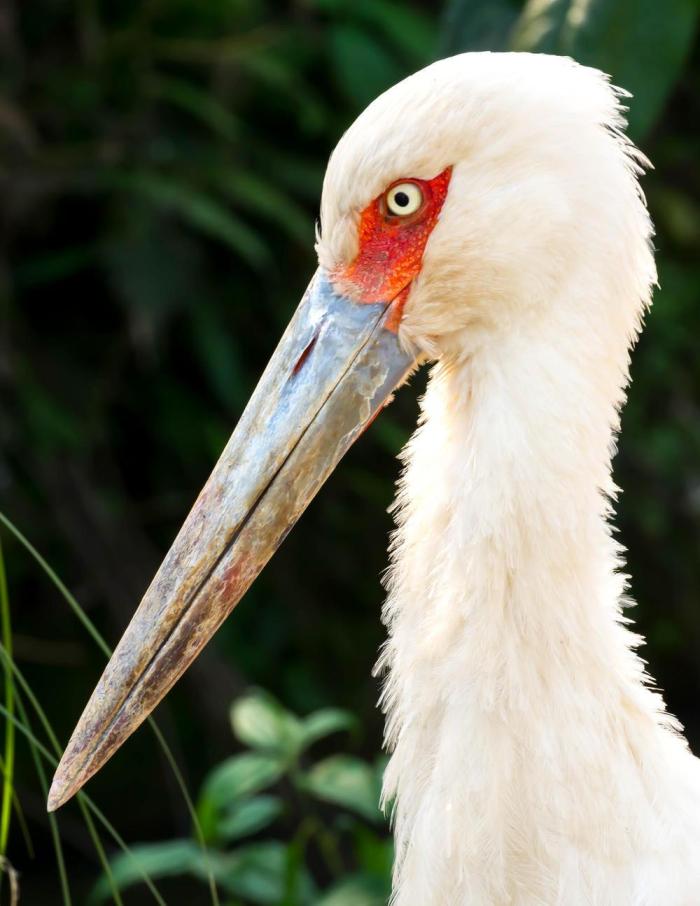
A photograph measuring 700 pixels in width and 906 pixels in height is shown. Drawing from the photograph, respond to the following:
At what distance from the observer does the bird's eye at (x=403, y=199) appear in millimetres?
2090

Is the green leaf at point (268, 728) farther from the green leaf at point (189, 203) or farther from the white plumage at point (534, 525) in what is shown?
the green leaf at point (189, 203)

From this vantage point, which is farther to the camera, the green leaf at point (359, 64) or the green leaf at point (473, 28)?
the green leaf at point (359, 64)

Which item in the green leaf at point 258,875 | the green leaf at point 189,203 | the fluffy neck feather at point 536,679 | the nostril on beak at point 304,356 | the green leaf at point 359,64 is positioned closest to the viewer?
the fluffy neck feather at point 536,679

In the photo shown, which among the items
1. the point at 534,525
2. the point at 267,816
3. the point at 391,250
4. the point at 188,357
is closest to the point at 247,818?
the point at 267,816

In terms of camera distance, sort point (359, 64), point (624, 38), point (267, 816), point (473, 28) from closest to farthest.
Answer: point (267, 816), point (624, 38), point (473, 28), point (359, 64)

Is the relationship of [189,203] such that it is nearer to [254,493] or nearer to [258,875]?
[258,875]

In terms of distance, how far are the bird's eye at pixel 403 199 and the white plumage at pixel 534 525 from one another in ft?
0.09

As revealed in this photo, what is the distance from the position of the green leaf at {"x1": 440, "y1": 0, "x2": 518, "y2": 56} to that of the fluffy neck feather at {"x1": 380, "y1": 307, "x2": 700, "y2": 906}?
1.83 meters

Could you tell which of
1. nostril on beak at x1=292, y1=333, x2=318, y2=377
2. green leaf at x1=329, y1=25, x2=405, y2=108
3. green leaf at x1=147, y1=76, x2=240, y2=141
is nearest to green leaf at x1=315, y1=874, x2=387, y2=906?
nostril on beak at x1=292, y1=333, x2=318, y2=377

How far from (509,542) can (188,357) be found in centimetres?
340

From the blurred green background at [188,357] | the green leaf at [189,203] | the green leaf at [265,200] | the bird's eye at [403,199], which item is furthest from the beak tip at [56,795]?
the green leaf at [265,200]

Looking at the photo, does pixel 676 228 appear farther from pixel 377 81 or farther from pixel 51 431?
pixel 51 431

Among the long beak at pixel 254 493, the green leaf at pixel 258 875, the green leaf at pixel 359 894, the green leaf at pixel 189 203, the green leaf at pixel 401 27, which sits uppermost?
the green leaf at pixel 401 27

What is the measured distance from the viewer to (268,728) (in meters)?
3.12
